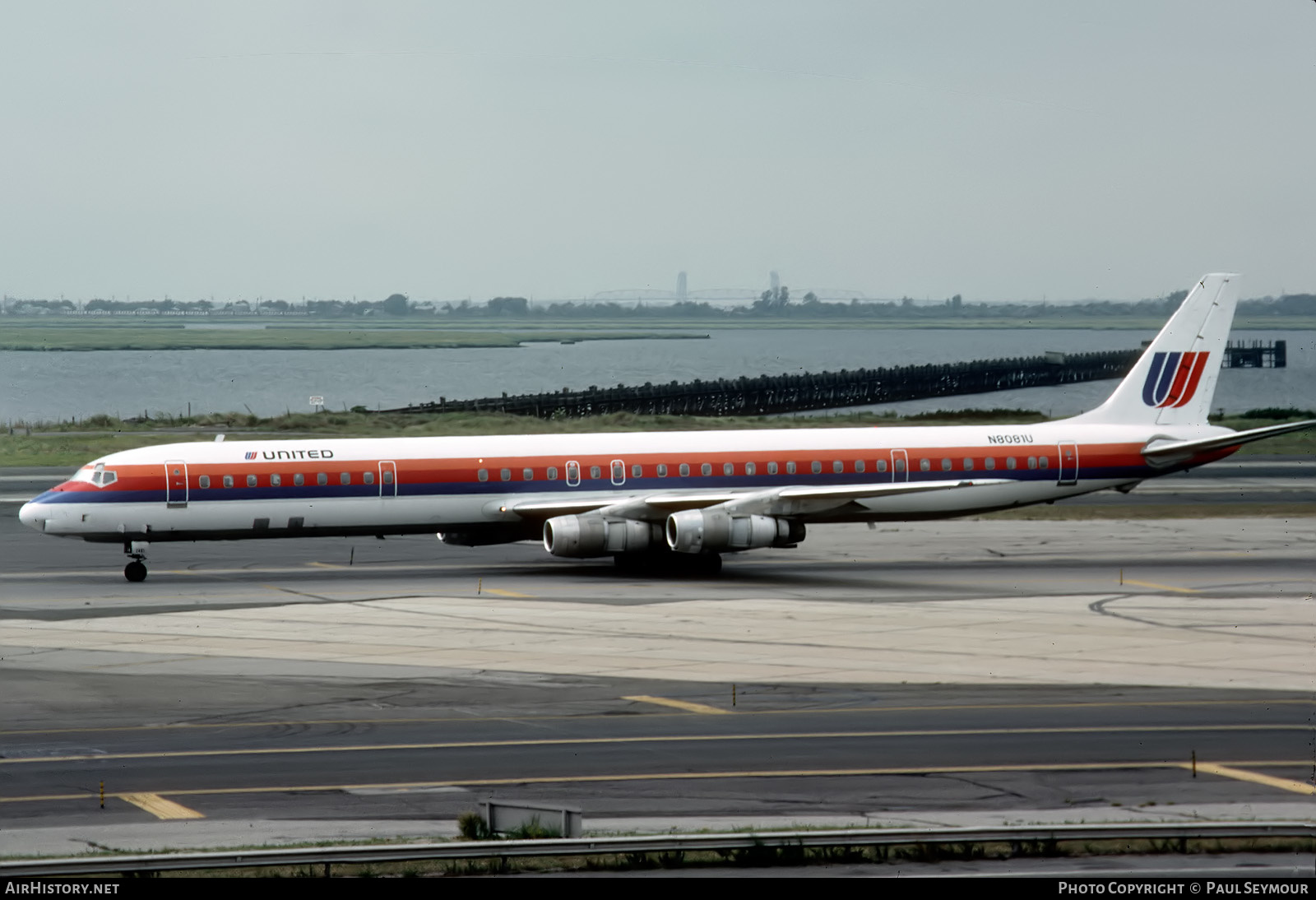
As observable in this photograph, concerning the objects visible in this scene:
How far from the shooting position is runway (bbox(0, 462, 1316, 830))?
22234 millimetres

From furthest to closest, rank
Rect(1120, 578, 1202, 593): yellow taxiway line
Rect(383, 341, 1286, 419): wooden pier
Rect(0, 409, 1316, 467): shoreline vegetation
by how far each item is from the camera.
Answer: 1. Rect(383, 341, 1286, 419): wooden pier
2. Rect(0, 409, 1316, 467): shoreline vegetation
3. Rect(1120, 578, 1202, 593): yellow taxiway line

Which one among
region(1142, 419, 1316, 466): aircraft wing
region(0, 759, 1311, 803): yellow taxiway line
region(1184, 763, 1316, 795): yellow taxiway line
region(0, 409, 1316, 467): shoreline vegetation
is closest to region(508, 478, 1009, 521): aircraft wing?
region(1142, 419, 1316, 466): aircraft wing

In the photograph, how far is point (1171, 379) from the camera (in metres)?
56.8

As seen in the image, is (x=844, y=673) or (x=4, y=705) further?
(x=844, y=673)

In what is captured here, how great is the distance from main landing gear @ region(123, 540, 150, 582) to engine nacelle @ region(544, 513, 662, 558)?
461 inches

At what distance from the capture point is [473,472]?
4944 centimetres

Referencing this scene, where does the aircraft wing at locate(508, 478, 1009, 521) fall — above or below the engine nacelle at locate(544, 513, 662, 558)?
above

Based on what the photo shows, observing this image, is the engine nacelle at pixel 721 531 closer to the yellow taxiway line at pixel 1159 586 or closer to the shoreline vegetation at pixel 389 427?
the yellow taxiway line at pixel 1159 586

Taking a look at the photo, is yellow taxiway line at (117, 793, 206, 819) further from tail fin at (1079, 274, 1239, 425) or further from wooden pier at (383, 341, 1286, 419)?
wooden pier at (383, 341, 1286, 419)

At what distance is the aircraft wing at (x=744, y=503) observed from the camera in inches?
1922

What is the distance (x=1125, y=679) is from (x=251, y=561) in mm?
31205

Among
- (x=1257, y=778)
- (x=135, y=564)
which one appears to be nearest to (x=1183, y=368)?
(x=135, y=564)

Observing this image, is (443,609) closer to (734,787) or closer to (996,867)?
(734,787)
